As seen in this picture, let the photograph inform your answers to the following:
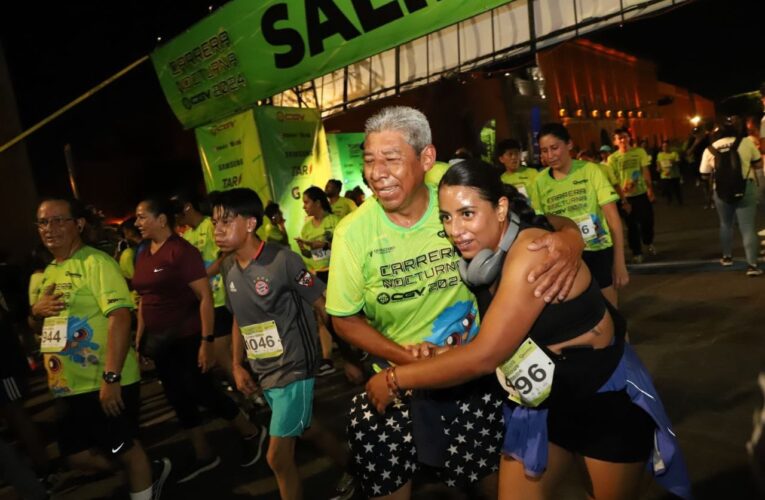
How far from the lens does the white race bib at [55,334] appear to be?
129 inches

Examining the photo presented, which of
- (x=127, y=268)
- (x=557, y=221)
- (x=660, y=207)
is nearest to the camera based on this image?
(x=557, y=221)

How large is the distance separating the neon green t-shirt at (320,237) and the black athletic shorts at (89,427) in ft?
11.9

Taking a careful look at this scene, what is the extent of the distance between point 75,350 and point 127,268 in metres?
4.08

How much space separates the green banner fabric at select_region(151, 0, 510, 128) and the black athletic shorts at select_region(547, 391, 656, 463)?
2.91 m

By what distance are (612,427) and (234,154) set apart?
6.55 meters

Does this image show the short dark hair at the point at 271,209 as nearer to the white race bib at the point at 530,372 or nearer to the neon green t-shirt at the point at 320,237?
the neon green t-shirt at the point at 320,237

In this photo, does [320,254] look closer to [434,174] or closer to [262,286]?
[262,286]

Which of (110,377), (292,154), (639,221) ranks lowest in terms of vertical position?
(639,221)

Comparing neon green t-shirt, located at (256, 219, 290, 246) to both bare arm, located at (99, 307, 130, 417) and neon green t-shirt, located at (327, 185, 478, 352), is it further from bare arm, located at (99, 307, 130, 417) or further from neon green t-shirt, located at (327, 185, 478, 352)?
neon green t-shirt, located at (327, 185, 478, 352)

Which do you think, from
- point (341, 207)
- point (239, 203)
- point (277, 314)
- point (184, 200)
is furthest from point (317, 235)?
point (277, 314)

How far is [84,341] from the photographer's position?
3326mm

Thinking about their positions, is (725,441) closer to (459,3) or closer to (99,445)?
(459,3)

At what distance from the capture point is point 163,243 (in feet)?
13.6

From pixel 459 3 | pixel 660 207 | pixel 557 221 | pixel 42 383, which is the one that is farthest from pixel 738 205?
pixel 660 207
